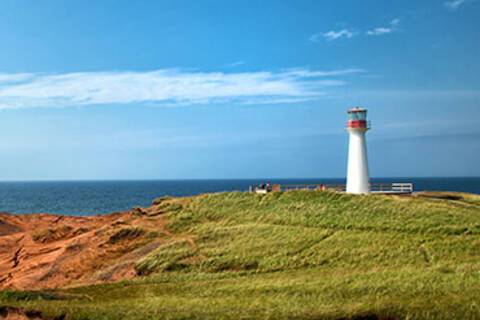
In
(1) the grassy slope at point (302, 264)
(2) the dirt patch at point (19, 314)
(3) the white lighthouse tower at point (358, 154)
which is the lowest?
(2) the dirt patch at point (19, 314)

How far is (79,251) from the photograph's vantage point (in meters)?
38.6

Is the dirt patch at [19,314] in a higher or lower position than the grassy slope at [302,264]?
lower

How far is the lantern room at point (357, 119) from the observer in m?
52.9

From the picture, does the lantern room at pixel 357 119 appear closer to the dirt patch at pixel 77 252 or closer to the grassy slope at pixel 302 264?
the grassy slope at pixel 302 264

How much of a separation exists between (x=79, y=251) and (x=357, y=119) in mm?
32169

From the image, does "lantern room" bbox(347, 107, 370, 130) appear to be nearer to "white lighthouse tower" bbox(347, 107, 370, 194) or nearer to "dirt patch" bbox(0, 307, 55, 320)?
"white lighthouse tower" bbox(347, 107, 370, 194)

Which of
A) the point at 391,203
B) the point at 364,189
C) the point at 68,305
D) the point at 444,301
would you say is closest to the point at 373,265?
the point at 444,301

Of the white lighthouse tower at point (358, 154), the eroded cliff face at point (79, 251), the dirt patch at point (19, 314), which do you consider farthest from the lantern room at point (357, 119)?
the dirt patch at point (19, 314)

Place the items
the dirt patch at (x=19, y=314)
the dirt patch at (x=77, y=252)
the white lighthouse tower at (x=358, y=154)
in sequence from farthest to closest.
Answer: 1. the white lighthouse tower at (x=358, y=154)
2. the dirt patch at (x=77, y=252)
3. the dirt patch at (x=19, y=314)

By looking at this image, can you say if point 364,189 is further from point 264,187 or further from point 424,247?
point 424,247

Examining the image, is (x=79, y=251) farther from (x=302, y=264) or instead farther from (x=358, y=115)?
(x=358, y=115)

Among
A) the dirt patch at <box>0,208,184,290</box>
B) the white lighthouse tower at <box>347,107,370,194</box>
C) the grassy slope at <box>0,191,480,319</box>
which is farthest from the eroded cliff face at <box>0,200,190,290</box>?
the white lighthouse tower at <box>347,107,370,194</box>

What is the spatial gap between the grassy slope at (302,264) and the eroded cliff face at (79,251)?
6.18ft

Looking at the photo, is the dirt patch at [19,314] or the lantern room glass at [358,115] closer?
the dirt patch at [19,314]
